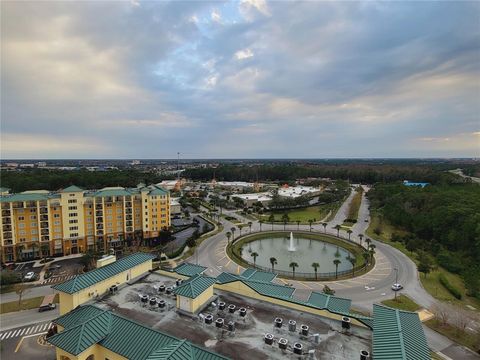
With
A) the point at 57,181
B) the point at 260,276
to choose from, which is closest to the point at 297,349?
the point at 260,276

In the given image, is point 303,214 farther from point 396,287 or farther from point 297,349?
point 297,349

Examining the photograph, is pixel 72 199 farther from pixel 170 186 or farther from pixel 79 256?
pixel 170 186

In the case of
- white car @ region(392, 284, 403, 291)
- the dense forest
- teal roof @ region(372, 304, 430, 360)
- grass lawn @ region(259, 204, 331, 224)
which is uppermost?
teal roof @ region(372, 304, 430, 360)

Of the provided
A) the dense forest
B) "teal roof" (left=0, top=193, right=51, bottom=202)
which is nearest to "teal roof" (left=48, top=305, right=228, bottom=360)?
the dense forest

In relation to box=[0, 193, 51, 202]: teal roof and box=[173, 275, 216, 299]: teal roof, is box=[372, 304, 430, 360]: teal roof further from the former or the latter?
box=[0, 193, 51, 202]: teal roof

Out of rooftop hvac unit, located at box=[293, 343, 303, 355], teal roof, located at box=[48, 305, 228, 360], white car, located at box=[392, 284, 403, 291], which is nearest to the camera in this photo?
teal roof, located at box=[48, 305, 228, 360]

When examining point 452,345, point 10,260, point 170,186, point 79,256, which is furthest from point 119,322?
point 170,186

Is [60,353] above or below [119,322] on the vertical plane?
below

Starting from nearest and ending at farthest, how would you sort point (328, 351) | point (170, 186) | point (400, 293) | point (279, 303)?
point (328, 351)
point (279, 303)
point (400, 293)
point (170, 186)
